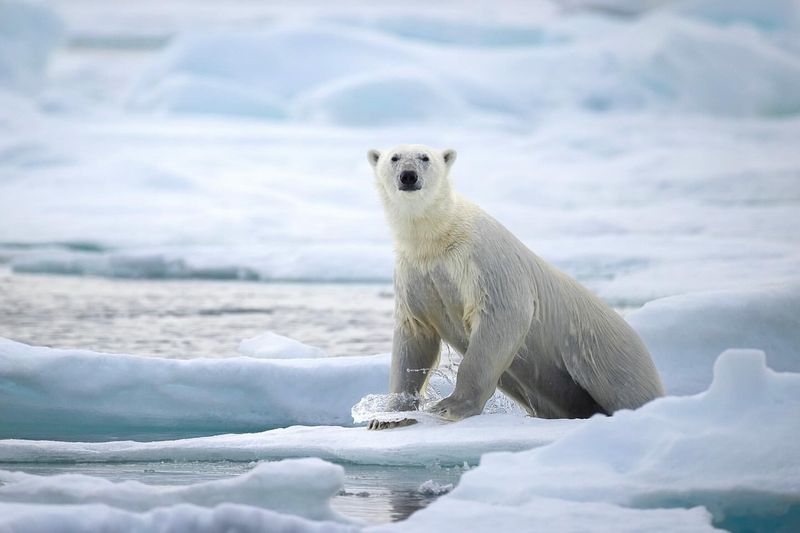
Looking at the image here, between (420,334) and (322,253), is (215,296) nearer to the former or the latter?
(322,253)

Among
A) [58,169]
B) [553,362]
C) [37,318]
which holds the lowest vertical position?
[553,362]

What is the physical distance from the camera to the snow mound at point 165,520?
2.84 meters

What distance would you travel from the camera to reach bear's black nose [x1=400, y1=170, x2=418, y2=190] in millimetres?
4285

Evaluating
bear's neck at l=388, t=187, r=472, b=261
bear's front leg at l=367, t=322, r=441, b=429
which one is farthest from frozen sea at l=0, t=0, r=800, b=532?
bear's neck at l=388, t=187, r=472, b=261

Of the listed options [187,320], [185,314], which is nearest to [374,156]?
[187,320]

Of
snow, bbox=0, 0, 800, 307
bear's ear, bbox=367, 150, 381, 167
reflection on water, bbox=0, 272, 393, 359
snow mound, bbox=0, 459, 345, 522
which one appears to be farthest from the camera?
snow, bbox=0, 0, 800, 307

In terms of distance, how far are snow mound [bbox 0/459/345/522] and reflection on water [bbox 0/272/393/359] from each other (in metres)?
3.25

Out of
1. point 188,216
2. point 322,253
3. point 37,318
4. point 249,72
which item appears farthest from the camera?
point 249,72

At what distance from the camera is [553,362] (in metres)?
4.46

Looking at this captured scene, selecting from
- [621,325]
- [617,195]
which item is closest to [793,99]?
[617,195]

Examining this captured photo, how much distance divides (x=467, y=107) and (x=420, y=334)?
17.1 metres

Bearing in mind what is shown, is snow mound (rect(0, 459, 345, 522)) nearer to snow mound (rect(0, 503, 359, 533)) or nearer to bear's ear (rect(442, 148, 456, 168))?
snow mound (rect(0, 503, 359, 533))

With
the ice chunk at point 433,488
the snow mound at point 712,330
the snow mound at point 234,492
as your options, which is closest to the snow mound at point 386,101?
the snow mound at point 712,330

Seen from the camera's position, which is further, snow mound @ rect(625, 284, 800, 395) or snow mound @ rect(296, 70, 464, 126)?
snow mound @ rect(296, 70, 464, 126)
